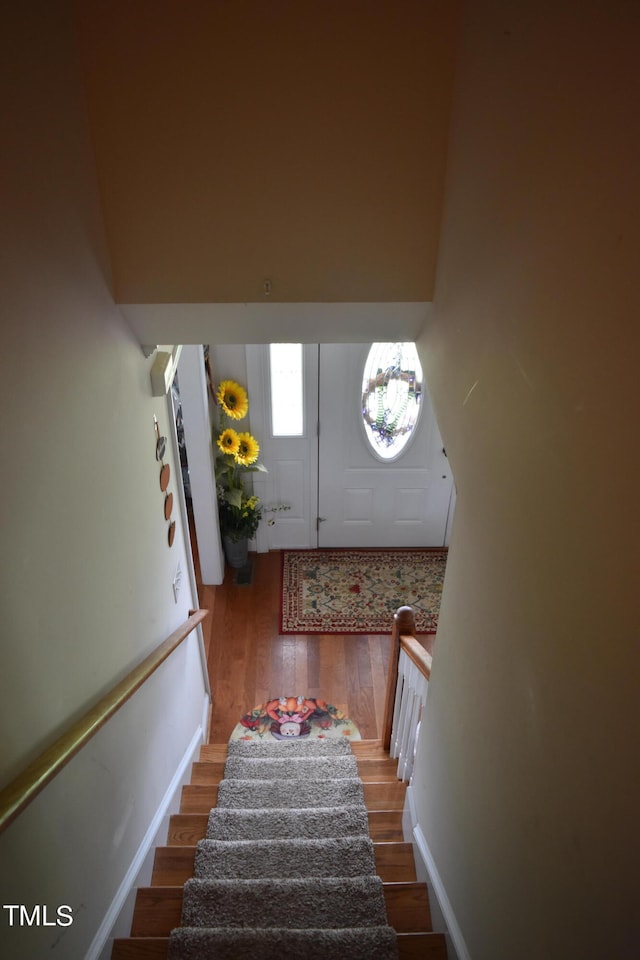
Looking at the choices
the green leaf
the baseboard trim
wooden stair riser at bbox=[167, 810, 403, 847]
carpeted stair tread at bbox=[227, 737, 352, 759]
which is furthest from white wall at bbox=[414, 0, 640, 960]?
the green leaf

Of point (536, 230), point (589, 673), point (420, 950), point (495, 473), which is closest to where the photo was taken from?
point (589, 673)

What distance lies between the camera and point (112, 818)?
1.60 meters

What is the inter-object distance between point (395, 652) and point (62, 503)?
5.54ft

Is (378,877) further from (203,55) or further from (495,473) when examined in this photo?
(203,55)

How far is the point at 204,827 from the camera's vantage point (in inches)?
84.7

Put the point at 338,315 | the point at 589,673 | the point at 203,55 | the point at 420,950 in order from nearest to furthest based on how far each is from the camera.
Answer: the point at 589,673 < the point at 203,55 < the point at 420,950 < the point at 338,315

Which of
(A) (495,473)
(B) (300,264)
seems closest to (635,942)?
(A) (495,473)

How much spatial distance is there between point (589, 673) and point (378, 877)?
147 cm

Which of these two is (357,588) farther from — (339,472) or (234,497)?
(234,497)

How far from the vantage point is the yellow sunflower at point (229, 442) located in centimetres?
379

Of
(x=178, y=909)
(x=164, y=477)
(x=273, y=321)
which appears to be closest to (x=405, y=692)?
(x=178, y=909)

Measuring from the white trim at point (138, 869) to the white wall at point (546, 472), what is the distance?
996 millimetres

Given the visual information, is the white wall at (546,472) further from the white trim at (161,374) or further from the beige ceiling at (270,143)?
the white trim at (161,374)

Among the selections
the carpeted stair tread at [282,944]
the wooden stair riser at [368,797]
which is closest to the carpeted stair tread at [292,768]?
the wooden stair riser at [368,797]
